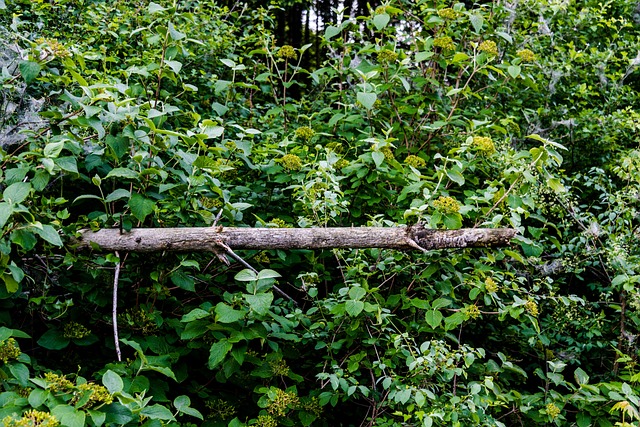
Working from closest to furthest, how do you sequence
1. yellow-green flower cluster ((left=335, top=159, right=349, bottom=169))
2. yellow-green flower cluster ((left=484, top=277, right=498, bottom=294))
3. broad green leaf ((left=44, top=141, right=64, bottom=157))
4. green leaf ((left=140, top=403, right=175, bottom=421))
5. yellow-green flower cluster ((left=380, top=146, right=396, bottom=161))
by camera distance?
green leaf ((left=140, top=403, right=175, bottom=421))
broad green leaf ((left=44, top=141, right=64, bottom=157))
yellow-green flower cluster ((left=484, top=277, right=498, bottom=294))
yellow-green flower cluster ((left=380, top=146, right=396, bottom=161))
yellow-green flower cluster ((left=335, top=159, right=349, bottom=169))

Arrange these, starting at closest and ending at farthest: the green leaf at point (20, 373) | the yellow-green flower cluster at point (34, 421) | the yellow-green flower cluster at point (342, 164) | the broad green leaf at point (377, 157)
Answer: the yellow-green flower cluster at point (34, 421), the green leaf at point (20, 373), the broad green leaf at point (377, 157), the yellow-green flower cluster at point (342, 164)

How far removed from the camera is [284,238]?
2.46 meters

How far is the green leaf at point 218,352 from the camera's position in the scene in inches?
89.9

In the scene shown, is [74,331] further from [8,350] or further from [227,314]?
[227,314]

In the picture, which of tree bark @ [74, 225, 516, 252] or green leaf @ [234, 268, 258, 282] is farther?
tree bark @ [74, 225, 516, 252]

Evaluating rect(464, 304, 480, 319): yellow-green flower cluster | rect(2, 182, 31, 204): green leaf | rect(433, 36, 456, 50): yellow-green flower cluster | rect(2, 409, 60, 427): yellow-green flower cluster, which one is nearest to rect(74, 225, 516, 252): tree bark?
rect(464, 304, 480, 319): yellow-green flower cluster

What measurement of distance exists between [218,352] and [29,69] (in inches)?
49.9

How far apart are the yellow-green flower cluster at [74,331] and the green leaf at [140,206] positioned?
1.81 feet

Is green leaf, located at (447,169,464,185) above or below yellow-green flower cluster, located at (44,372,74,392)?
above

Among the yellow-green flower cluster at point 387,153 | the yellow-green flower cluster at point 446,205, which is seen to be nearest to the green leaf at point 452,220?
the yellow-green flower cluster at point 446,205

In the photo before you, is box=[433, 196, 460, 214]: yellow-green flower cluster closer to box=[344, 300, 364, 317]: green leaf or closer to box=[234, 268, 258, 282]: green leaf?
box=[344, 300, 364, 317]: green leaf

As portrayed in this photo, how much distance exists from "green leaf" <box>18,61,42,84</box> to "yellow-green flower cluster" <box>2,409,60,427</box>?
1219 millimetres

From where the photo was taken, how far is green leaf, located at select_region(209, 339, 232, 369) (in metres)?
2.28

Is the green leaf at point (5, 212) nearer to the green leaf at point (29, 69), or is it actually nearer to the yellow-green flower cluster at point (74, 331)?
the green leaf at point (29, 69)
